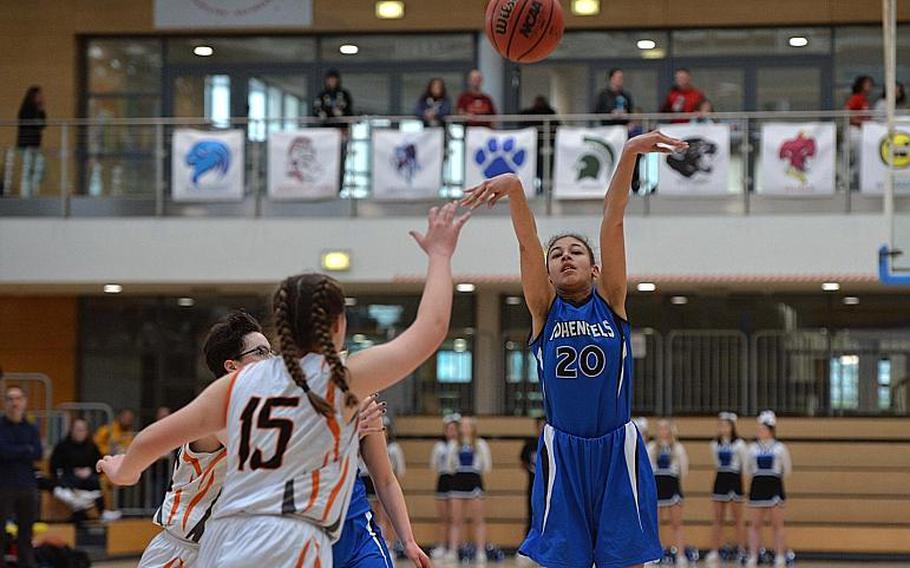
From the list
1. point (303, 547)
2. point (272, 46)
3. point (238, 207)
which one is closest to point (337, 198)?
point (238, 207)

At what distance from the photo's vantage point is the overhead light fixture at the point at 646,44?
21.7 meters

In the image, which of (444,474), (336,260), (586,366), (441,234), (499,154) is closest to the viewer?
(441,234)

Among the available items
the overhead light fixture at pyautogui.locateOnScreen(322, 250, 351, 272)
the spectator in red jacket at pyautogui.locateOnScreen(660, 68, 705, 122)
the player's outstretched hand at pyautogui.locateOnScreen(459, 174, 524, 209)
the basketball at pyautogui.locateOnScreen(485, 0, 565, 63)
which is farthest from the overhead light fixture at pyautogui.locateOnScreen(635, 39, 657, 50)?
the player's outstretched hand at pyautogui.locateOnScreen(459, 174, 524, 209)

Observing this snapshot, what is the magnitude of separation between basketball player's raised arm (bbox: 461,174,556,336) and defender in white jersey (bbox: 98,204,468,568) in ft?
3.88

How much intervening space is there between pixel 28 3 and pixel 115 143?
Result: 14.3 ft

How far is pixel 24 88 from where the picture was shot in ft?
73.2

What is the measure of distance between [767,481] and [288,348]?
13.7 meters

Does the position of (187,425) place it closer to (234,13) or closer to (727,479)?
(727,479)

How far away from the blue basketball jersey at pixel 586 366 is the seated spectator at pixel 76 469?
1156 centimetres

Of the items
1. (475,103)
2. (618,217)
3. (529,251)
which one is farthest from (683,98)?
(529,251)

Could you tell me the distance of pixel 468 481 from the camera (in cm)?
1772

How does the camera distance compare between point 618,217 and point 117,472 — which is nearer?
point 117,472

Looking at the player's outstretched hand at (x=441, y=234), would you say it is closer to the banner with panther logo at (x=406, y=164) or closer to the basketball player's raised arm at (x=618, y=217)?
the basketball player's raised arm at (x=618, y=217)

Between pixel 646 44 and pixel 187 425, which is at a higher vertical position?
pixel 646 44
